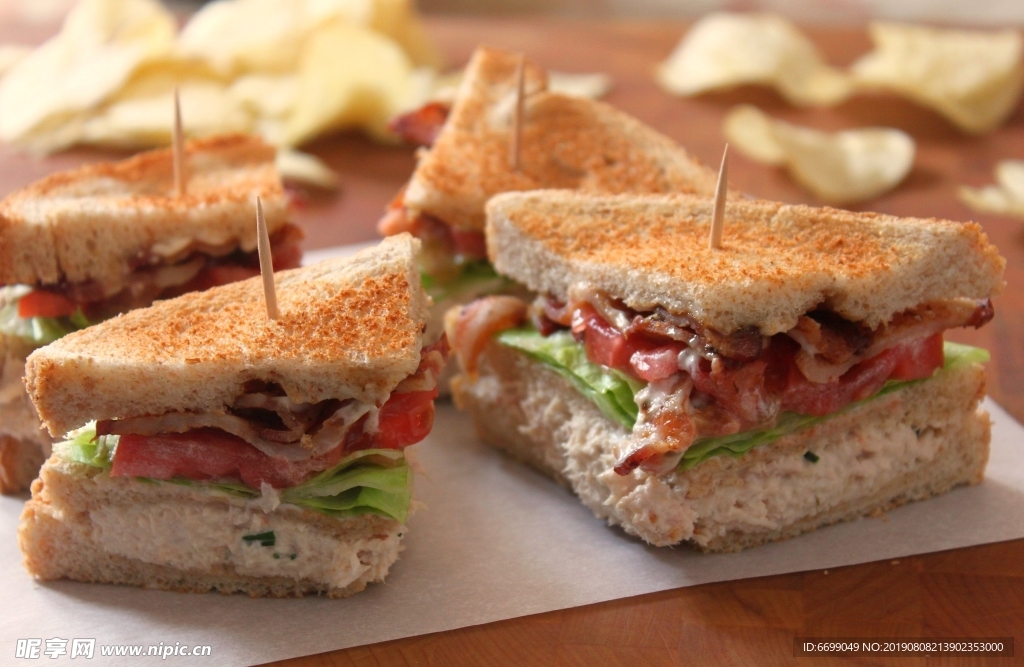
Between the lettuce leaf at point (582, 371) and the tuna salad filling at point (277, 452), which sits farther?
the lettuce leaf at point (582, 371)

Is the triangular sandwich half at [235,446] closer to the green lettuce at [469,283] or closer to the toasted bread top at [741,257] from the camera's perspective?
the toasted bread top at [741,257]

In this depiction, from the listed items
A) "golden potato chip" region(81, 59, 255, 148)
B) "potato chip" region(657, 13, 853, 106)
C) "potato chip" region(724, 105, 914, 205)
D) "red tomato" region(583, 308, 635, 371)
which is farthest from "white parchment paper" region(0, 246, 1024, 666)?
"potato chip" region(657, 13, 853, 106)

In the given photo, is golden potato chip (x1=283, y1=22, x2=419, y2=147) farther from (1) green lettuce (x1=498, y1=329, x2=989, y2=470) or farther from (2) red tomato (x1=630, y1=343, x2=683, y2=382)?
(2) red tomato (x1=630, y1=343, x2=683, y2=382)

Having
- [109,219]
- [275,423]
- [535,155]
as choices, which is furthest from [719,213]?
[109,219]

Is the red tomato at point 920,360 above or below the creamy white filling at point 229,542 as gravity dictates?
above

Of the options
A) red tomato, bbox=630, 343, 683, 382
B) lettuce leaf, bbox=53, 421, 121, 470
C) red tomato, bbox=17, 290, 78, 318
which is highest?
red tomato, bbox=630, 343, 683, 382

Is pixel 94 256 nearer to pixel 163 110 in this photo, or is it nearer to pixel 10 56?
pixel 163 110

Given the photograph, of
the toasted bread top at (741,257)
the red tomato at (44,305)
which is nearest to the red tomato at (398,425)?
the toasted bread top at (741,257)
